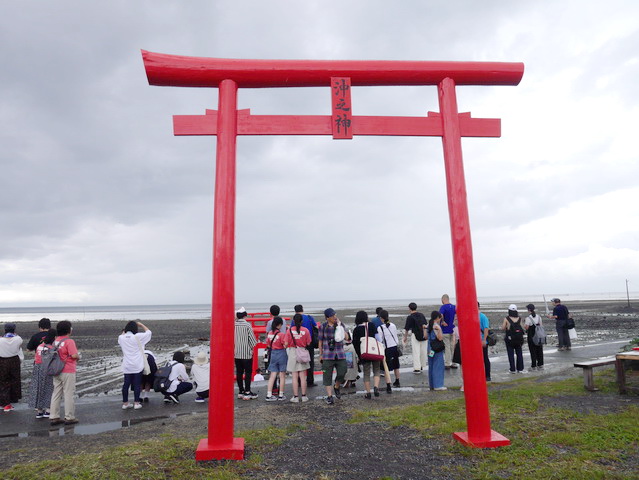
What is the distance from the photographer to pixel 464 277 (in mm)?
4902

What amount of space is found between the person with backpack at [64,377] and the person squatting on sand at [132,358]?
926 millimetres

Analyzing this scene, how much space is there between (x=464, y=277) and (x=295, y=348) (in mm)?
3994

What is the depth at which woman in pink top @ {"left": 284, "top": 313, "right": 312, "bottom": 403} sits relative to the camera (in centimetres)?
769

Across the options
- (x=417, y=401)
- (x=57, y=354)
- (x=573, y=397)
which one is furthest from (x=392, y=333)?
(x=57, y=354)

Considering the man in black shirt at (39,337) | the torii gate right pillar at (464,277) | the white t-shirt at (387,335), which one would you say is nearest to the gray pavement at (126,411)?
the white t-shirt at (387,335)

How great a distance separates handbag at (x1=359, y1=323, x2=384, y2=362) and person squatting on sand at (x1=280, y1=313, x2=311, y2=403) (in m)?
1.05

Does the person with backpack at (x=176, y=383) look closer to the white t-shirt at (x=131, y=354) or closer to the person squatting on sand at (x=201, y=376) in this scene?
the person squatting on sand at (x=201, y=376)

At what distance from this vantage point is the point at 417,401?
7.24 meters

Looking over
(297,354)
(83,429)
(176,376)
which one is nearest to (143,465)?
(83,429)

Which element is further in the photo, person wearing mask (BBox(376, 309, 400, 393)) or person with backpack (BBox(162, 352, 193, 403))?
person wearing mask (BBox(376, 309, 400, 393))

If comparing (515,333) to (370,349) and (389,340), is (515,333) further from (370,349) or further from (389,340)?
(370,349)

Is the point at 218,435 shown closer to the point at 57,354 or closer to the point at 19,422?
the point at 57,354

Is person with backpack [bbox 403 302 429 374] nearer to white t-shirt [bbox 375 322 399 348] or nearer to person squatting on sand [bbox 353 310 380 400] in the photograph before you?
white t-shirt [bbox 375 322 399 348]

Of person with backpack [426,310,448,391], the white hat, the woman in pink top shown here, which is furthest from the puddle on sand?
person with backpack [426,310,448,391]
